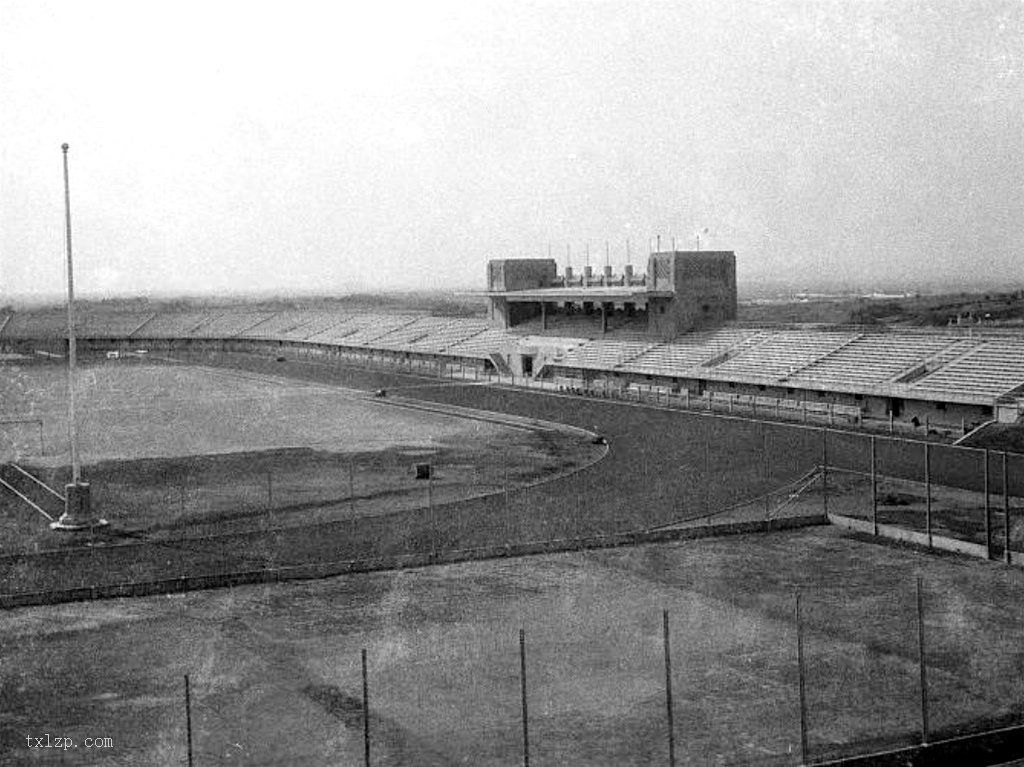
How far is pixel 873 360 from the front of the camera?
5078 centimetres

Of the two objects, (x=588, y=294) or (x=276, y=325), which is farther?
(x=276, y=325)

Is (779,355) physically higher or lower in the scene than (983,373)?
lower

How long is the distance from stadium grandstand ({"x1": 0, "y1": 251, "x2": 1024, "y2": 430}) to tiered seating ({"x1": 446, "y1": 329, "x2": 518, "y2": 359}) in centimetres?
16

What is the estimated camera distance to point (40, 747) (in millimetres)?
13281

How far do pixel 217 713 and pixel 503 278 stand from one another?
68528 millimetres

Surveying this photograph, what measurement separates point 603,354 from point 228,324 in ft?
220

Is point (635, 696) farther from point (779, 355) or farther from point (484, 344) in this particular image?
point (484, 344)

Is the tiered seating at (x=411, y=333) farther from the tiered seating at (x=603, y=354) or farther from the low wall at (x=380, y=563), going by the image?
the low wall at (x=380, y=563)

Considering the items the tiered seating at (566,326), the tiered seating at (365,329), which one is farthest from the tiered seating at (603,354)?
the tiered seating at (365,329)

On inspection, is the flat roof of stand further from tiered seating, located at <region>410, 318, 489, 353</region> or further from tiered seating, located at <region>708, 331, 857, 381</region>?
tiered seating, located at <region>708, 331, 857, 381</region>

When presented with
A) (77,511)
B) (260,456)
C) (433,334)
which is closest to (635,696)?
(77,511)

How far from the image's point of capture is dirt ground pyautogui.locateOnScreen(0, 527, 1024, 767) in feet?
44.1

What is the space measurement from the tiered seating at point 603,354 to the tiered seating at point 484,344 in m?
8.68

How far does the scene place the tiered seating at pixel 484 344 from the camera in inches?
3054
